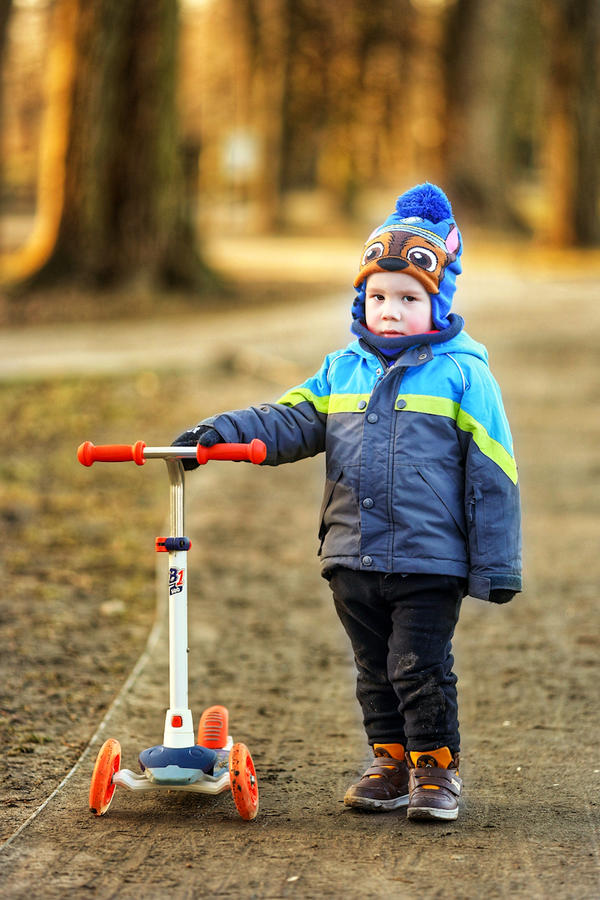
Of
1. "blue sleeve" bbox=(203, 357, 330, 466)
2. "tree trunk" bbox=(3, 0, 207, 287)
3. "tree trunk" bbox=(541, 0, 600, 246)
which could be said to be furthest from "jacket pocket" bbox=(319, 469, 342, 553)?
"tree trunk" bbox=(541, 0, 600, 246)

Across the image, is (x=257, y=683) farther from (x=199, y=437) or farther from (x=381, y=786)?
(x=199, y=437)

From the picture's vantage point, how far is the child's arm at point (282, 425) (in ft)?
12.3

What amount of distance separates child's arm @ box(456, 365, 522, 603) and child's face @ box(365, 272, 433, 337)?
26cm

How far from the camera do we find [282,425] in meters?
3.92

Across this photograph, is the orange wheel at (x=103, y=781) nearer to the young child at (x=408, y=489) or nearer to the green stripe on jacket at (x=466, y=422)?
the young child at (x=408, y=489)

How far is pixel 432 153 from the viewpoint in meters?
31.3

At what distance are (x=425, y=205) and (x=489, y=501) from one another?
3.03ft

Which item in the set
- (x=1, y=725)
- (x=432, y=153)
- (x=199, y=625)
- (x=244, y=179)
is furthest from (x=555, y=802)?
(x=244, y=179)

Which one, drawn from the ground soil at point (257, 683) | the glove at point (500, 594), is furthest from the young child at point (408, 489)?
the ground soil at point (257, 683)

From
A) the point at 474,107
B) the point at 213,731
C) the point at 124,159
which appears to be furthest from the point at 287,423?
the point at 474,107

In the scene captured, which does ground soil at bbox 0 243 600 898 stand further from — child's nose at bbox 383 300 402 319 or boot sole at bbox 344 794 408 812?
child's nose at bbox 383 300 402 319

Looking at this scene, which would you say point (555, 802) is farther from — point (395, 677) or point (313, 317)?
point (313, 317)

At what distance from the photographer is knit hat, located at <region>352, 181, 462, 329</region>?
12.8 feet

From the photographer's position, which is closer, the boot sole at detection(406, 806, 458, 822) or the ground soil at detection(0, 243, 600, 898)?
the ground soil at detection(0, 243, 600, 898)
